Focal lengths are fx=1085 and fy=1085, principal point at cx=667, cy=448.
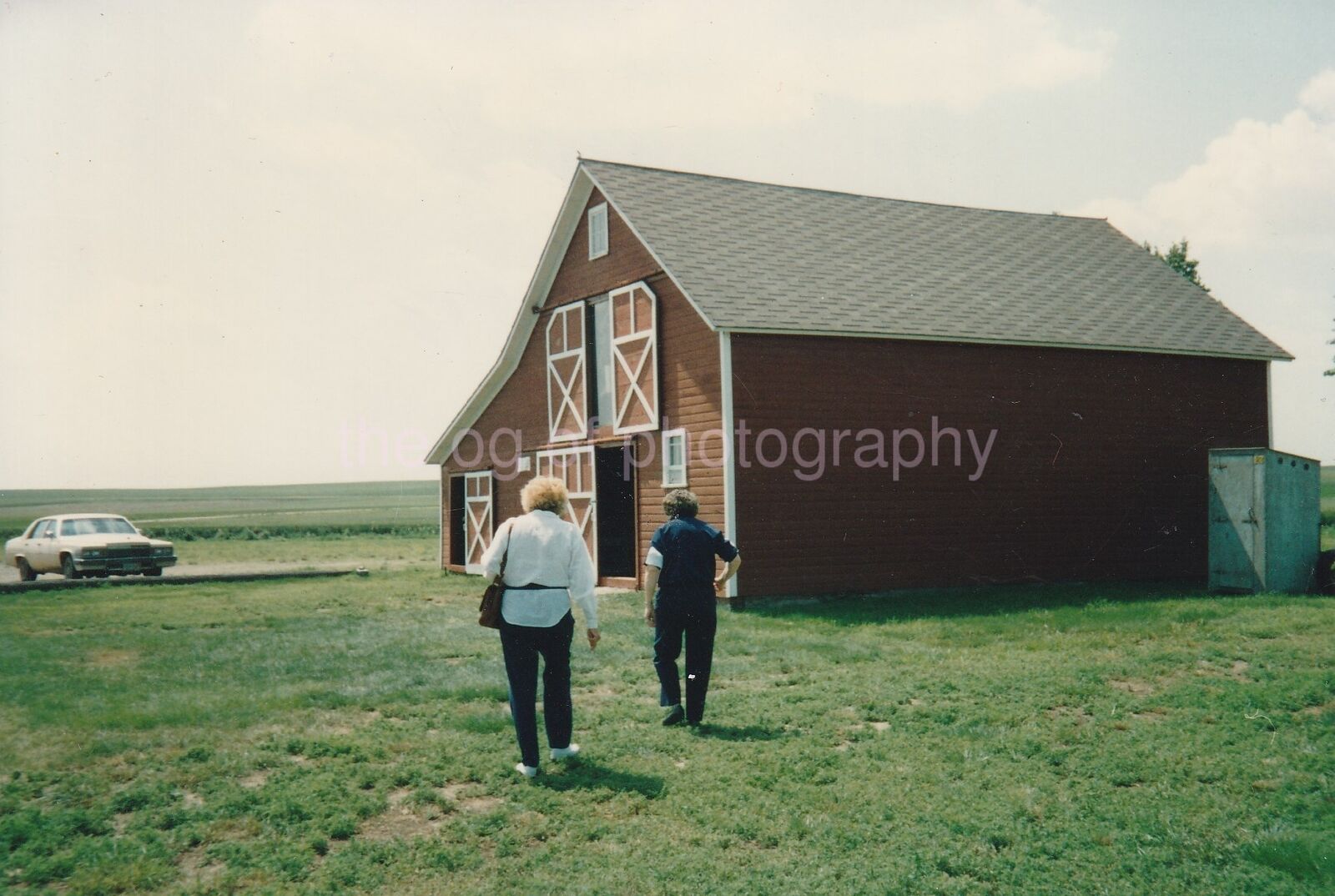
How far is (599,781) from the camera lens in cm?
704

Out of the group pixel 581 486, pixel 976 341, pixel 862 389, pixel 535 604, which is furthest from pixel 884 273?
pixel 535 604

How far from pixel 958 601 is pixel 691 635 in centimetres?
970

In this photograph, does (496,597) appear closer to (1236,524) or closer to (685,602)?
(685,602)

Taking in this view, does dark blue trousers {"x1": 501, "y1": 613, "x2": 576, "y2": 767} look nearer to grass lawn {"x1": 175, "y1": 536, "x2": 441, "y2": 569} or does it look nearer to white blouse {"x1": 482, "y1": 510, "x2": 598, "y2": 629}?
white blouse {"x1": 482, "y1": 510, "x2": 598, "y2": 629}

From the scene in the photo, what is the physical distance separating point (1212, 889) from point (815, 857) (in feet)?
6.29

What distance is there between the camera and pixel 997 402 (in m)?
19.3

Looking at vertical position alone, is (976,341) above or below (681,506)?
above

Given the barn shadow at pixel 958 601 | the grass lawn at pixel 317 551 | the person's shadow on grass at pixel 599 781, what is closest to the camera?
the person's shadow on grass at pixel 599 781

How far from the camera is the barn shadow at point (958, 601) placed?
51.3 ft

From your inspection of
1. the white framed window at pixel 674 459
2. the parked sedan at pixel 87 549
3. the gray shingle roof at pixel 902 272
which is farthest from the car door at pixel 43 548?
the white framed window at pixel 674 459

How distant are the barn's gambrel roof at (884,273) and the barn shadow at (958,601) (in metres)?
4.32

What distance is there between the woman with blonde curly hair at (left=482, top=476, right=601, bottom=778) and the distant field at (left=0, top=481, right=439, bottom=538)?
198ft

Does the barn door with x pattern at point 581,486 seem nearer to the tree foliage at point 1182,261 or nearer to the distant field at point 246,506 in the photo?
the tree foliage at point 1182,261

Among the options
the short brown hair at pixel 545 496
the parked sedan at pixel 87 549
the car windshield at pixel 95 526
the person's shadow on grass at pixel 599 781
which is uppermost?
the short brown hair at pixel 545 496
